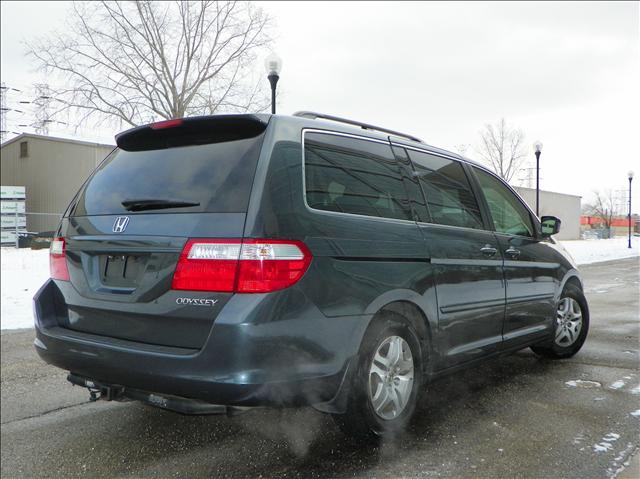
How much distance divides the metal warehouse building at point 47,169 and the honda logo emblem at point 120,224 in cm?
2300

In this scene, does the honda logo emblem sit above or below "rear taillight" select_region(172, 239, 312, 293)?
above

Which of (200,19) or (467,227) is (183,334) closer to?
(467,227)

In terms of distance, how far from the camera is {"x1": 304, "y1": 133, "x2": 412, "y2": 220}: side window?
9.06ft

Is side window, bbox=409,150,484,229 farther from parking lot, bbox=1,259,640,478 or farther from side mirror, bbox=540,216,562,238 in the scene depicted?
parking lot, bbox=1,259,640,478

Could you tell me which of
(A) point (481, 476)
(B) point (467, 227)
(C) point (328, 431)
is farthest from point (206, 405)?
(B) point (467, 227)

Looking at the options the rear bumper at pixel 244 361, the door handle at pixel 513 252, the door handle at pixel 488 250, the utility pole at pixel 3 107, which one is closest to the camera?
the rear bumper at pixel 244 361

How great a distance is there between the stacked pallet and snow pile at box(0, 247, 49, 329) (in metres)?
6.96

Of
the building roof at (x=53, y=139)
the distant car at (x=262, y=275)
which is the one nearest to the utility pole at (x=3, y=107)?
the building roof at (x=53, y=139)

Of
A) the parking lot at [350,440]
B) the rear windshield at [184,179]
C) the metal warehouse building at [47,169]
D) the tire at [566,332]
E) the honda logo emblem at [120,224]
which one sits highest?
the metal warehouse building at [47,169]

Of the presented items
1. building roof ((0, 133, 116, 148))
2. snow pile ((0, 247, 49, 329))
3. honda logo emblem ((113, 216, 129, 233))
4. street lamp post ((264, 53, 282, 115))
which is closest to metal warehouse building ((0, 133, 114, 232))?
building roof ((0, 133, 116, 148))

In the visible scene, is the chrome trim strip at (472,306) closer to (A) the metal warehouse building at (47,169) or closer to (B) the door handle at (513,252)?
(B) the door handle at (513,252)

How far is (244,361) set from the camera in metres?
2.31

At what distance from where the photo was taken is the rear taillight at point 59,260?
118 inches

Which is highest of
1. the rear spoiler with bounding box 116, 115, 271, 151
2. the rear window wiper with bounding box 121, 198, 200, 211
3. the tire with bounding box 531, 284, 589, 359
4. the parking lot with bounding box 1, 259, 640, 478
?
the rear spoiler with bounding box 116, 115, 271, 151
